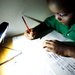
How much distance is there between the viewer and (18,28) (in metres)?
1.20

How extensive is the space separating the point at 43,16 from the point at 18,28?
0.19 metres

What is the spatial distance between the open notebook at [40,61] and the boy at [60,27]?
41mm

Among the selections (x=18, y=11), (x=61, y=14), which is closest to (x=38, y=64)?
(x=61, y=14)

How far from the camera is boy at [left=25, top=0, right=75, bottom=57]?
90 cm

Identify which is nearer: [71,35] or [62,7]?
[62,7]

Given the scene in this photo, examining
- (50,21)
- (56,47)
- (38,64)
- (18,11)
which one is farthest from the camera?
(50,21)

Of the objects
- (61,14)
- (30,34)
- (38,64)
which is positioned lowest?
(38,64)

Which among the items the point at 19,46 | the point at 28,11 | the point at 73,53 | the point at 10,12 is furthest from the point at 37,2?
the point at 73,53

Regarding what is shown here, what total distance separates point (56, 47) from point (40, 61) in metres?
0.14

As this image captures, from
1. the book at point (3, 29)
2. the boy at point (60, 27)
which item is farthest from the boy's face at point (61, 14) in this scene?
the book at point (3, 29)

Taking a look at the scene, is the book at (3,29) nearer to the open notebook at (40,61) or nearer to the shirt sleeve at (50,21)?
the open notebook at (40,61)

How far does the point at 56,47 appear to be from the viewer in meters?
0.98

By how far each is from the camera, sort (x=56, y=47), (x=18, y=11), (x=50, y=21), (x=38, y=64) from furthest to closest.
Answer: (x=50, y=21) → (x=18, y=11) → (x=56, y=47) → (x=38, y=64)

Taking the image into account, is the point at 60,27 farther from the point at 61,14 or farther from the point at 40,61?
the point at 40,61
